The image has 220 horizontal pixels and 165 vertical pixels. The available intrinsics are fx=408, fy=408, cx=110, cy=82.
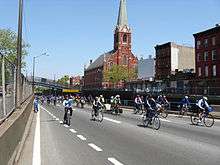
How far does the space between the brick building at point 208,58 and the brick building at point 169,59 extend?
14711 millimetres

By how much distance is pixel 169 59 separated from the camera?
308 ft

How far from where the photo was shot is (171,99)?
181 ft

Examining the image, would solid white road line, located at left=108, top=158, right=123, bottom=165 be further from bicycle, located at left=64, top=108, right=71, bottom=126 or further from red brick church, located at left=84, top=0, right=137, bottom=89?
red brick church, located at left=84, top=0, right=137, bottom=89

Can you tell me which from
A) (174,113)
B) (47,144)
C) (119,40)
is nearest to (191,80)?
(174,113)

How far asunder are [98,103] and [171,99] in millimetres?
31095

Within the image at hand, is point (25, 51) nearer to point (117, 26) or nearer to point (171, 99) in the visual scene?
point (171, 99)

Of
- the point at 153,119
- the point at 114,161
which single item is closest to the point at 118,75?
the point at 153,119

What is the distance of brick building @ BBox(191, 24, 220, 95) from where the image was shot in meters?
70.1

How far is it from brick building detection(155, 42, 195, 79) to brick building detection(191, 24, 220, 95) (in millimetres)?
14711

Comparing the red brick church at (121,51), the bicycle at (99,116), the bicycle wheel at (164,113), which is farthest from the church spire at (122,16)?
the bicycle at (99,116)

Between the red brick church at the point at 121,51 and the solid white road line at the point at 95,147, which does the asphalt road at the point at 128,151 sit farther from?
the red brick church at the point at 121,51

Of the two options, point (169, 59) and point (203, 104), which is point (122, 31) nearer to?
point (169, 59)

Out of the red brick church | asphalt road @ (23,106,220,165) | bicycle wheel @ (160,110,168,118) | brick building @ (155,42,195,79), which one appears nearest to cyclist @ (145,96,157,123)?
asphalt road @ (23,106,220,165)

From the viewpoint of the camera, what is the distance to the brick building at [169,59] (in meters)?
93.6
